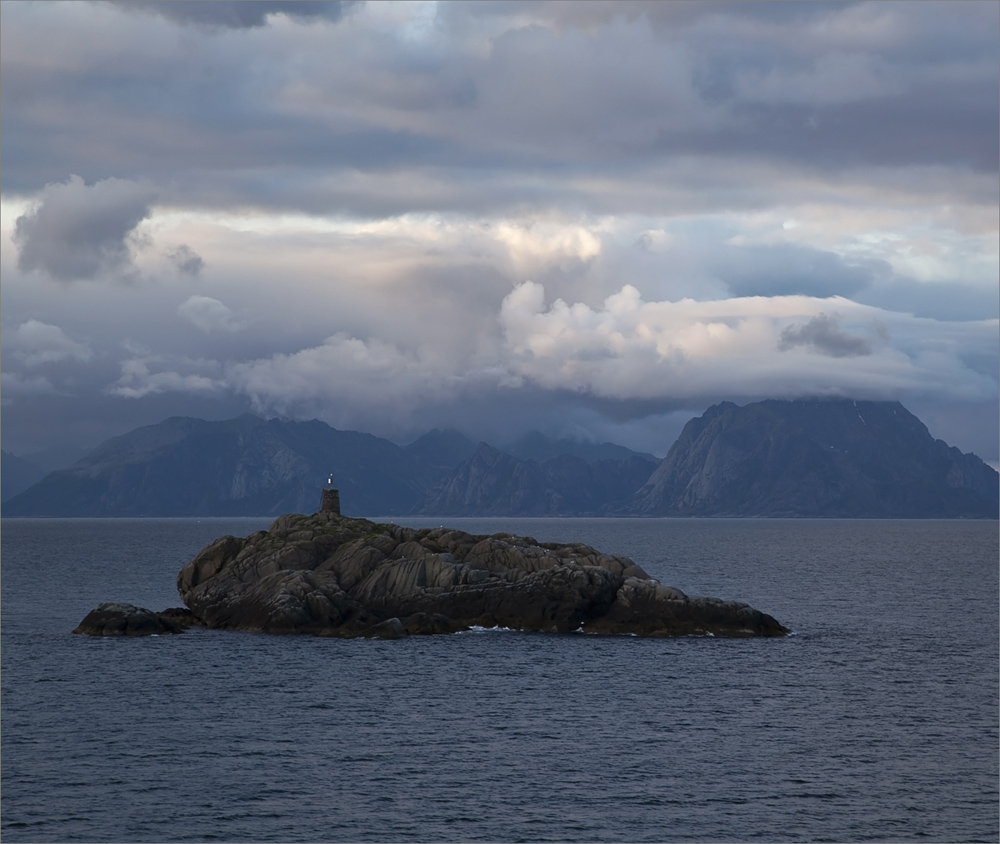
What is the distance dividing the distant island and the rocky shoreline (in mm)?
100

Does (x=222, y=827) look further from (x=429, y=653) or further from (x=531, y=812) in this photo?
(x=429, y=653)

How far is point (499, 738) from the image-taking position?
60.5 metres

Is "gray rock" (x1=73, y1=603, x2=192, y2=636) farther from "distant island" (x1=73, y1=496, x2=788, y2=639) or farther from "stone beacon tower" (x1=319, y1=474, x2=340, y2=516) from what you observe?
"stone beacon tower" (x1=319, y1=474, x2=340, y2=516)

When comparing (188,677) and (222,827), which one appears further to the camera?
(188,677)

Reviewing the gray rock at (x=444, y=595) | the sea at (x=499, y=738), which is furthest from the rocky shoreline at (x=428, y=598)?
the sea at (x=499, y=738)

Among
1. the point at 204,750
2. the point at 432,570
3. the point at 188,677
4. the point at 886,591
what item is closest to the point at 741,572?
the point at 886,591

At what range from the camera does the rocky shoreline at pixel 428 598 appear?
9788 centimetres

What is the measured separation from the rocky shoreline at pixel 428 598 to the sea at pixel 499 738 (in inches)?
113

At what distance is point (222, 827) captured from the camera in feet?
150

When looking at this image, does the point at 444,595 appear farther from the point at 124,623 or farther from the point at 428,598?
the point at 124,623

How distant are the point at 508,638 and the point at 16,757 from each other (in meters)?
46.6

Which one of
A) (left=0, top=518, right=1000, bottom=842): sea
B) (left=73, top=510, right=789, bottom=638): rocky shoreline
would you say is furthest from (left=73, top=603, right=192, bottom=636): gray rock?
(left=0, top=518, right=1000, bottom=842): sea

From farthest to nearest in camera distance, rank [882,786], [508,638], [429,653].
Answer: [508,638]
[429,653]
[882,786]

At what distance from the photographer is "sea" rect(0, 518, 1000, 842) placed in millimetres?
46875
